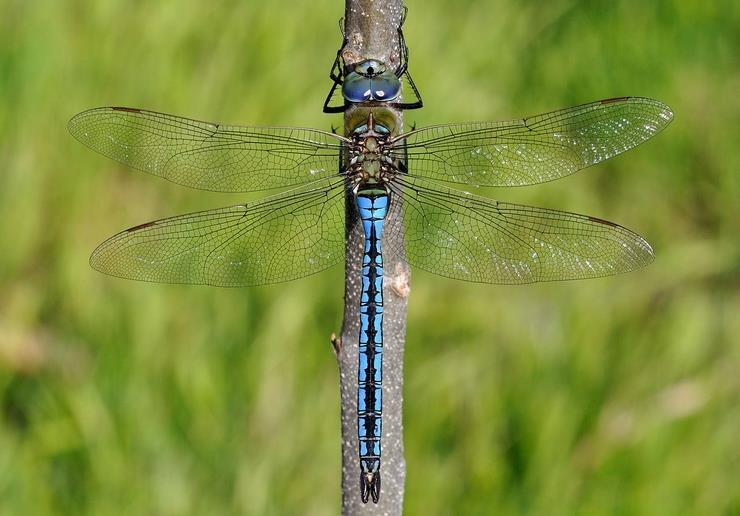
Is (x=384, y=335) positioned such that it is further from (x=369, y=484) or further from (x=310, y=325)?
(x=310, y=325)

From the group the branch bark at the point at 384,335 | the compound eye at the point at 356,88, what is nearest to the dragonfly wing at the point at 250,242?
the compound eye at the point at 356,88

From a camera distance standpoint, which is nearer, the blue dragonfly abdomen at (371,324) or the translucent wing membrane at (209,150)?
the blue dragonfly abdomen at (371,324)

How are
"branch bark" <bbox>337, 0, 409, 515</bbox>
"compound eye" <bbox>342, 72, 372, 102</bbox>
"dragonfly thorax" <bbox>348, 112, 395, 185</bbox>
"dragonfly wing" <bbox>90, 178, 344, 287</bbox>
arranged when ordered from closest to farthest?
"branch bark" <bbox>337, 0, 409, 515</bbox>
"compound eye" <bbox>342, 72, 372, 102</bbox>
"dragonfly thorax" <bbox>348, 112, 395, 185</bbox>
"dragonfly wing" <bbox>90, 178, 344, 287</bbox>

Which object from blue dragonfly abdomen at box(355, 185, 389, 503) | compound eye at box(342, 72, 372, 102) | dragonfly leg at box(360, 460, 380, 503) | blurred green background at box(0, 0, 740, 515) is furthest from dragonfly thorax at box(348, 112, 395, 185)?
blurred green background at box(0, 0, 740, 515)

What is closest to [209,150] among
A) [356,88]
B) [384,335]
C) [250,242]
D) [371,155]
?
[250,242]

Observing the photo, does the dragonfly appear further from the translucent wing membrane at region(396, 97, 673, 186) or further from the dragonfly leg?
the dragonfly leg

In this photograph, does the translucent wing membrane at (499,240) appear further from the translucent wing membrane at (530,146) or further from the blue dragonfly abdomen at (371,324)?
the blue dragonfly abdomen at (371,324)
